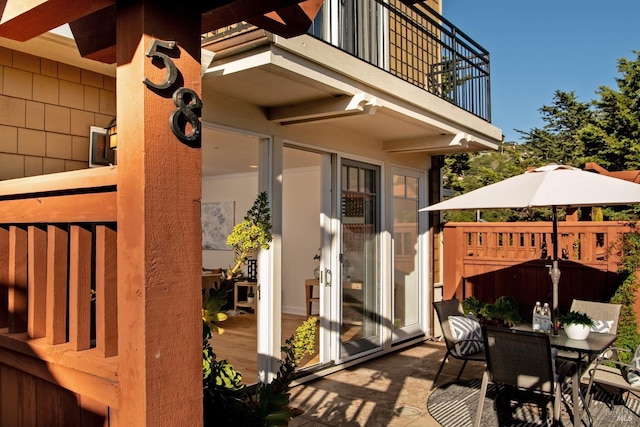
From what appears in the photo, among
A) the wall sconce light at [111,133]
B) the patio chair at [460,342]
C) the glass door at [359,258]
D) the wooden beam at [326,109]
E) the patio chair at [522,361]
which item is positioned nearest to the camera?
the wall sconce light at [111,133]

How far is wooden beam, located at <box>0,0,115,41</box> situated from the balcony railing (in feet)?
7.44

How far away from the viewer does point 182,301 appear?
4.28 feet

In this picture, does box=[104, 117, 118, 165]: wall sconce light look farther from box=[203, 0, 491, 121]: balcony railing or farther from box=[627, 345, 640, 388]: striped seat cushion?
box=[627, 345, 640, 388]: striped seat cushion

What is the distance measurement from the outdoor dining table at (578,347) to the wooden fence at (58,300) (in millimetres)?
3343

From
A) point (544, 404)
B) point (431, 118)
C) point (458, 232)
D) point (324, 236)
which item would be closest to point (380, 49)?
point (431, 118)

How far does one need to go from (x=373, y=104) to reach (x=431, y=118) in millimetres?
1227

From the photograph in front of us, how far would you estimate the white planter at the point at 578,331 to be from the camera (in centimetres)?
406

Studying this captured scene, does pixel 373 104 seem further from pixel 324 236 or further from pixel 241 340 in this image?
pixel 241 340

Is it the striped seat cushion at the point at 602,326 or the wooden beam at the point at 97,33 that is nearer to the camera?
the wooden beam at the point at 97,33

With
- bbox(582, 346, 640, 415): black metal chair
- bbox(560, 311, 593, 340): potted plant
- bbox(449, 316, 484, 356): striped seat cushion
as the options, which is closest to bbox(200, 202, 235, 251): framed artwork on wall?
bbox(449, 316, 484, 356): striped seat cushion

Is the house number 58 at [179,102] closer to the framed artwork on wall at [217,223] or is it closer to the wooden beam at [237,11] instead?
the wooden beam at [237,11]

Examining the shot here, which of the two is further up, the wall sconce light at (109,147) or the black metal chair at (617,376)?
the wall sconce light at (109,147)

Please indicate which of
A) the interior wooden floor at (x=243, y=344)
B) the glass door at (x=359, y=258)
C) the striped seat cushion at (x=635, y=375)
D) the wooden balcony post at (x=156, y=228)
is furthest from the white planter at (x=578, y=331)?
the wooden balcony post at (x=156, y=228)

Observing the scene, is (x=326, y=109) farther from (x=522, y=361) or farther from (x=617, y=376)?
(x=617, y=376)
